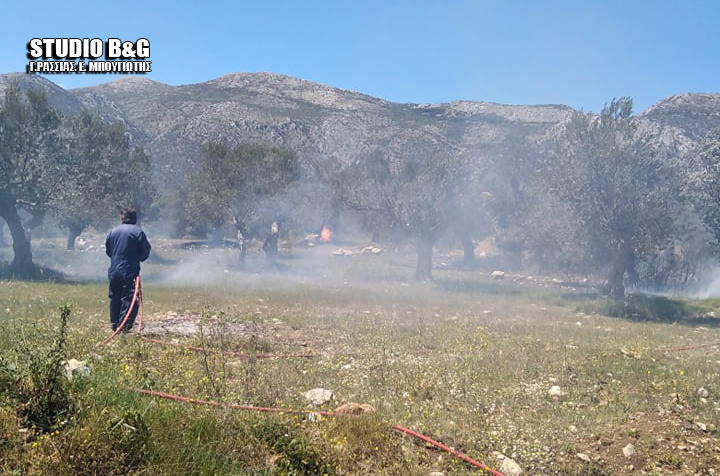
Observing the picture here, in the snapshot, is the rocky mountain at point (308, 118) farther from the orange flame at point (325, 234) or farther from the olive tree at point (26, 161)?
the olive tree at point (26, 161)

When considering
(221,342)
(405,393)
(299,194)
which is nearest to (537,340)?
(405,393)

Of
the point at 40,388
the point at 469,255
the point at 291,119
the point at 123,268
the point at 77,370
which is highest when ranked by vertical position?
the point at 291,119

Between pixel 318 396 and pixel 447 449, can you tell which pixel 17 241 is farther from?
pixel 447 449

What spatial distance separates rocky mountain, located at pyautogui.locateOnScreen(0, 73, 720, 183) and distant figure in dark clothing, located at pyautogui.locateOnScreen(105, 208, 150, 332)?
184ft

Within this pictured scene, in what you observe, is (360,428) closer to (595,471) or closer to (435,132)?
(595,471)

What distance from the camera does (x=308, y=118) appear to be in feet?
310

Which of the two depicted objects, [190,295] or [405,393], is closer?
[405,393]

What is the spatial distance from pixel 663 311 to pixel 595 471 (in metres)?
17.1

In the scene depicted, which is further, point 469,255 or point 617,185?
point 469,255

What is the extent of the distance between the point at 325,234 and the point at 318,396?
161ft

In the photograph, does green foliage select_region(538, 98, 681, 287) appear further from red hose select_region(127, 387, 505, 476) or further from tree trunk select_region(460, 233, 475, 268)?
red hose select_region(127, 387, 505, 476)

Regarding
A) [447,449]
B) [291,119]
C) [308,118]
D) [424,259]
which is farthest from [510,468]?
[308,118]

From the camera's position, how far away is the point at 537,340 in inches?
458

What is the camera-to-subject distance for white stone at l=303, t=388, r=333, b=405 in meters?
6.20
